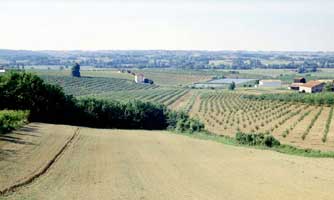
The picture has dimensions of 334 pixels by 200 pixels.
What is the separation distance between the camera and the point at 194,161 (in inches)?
1282

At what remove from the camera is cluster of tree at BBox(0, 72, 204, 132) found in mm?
56062

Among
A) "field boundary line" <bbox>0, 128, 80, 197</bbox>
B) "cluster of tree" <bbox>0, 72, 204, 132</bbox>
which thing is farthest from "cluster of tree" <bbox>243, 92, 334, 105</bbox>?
"field boundary line" <bbox>0, 128, 80, 197</bbox>

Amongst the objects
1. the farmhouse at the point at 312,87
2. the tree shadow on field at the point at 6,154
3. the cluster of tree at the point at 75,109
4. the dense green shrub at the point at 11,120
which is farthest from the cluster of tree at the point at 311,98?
the tree shadow on field at the point at 6,154

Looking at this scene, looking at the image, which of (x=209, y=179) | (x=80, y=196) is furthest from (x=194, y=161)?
(x=80, y=196)

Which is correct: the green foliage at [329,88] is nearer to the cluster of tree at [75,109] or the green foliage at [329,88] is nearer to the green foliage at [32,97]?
the cluster of tree at [75,109]

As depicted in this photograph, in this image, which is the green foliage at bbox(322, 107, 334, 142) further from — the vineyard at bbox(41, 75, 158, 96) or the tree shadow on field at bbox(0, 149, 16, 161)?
the vineyard at bbox(41, 75, 158, 96)

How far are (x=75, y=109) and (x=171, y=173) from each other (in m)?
37.7

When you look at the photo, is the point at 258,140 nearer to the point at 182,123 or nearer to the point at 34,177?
the point at 34,177

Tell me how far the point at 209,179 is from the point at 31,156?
10615mm

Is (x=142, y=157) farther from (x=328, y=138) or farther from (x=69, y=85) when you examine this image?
(x=69, y=85)

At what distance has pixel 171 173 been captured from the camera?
27562mm

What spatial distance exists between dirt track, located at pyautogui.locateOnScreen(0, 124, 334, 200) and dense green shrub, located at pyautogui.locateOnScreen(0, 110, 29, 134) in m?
3.51

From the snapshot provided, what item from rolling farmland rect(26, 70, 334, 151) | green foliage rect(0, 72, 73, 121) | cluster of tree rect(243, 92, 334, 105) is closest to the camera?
green foliage rect(0, 72, 73, 121)

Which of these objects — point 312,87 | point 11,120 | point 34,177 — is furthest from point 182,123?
point 312,87
